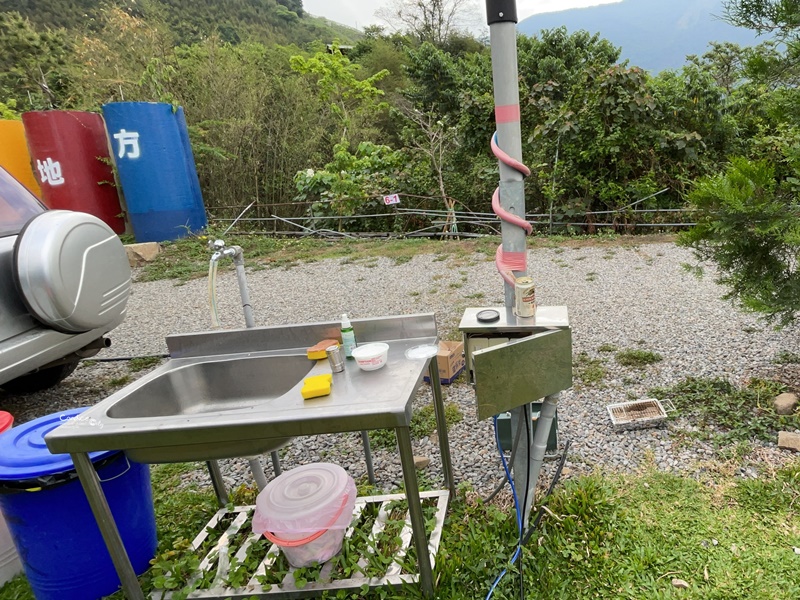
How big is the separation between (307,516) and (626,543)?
3.97 ft

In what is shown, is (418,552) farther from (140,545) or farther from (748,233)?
(748,233)

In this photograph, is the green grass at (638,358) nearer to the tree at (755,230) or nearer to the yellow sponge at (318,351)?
the tree at (755,230)

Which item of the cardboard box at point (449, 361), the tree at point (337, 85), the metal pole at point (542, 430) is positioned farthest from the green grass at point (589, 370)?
the tree at point (337, 85)

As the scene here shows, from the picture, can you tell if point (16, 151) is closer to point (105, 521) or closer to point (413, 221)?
point (413, 221)

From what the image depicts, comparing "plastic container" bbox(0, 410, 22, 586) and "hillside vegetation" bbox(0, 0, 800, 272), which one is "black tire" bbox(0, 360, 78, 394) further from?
"hillside vegetation" bbox(0, 0, 800, 272)

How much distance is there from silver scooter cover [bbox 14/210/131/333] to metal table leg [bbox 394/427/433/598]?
1996 millimetres

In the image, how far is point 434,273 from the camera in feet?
20.4

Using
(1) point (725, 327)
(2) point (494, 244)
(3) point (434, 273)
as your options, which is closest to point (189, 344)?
(1) point (725, 327)

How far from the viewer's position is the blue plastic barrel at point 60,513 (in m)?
1.62

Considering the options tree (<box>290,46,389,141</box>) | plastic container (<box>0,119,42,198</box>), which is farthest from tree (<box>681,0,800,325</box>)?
tree (<box>290,46,389,141</box>)

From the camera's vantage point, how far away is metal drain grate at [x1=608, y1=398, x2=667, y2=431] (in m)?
2.54

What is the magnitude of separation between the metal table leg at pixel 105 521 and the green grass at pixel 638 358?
3.03 metres

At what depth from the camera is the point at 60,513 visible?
5.48ft

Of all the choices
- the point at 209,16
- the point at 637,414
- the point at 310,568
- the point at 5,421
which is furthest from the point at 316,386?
the point at 209,16
